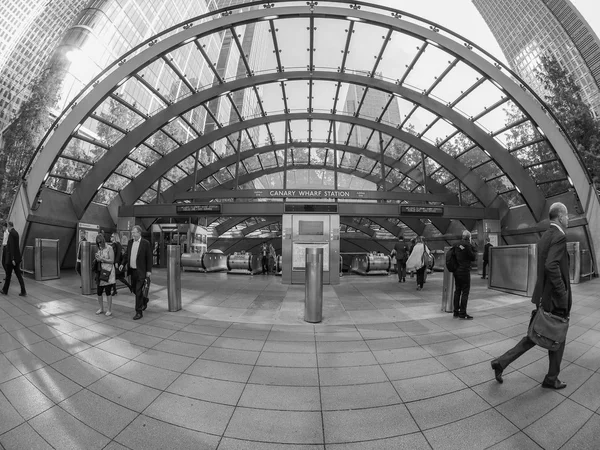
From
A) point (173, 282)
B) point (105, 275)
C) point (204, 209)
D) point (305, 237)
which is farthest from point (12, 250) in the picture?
point (305, 237)

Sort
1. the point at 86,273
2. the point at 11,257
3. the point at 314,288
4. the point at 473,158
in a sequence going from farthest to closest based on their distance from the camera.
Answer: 1. the point at 473,158
2. the point at 86,273
3. the point at 11,257
4. the point at 314,288

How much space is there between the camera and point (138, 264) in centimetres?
542

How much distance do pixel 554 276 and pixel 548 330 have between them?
54 cm

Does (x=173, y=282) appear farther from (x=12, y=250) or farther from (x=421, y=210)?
(x=421, y=210)

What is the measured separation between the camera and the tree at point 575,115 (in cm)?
1560

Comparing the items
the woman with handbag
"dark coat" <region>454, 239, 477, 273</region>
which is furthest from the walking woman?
the woman with handbag

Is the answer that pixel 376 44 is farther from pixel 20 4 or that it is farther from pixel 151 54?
pixel 20 4

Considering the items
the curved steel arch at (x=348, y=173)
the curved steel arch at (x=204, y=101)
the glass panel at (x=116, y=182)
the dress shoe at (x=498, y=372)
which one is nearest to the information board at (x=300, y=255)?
the dress shoe at (x=498, y=372)

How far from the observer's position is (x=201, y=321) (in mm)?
5137

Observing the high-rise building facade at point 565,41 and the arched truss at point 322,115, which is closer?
the arched truss at point 322,115

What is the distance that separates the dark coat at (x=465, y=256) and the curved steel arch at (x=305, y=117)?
1323 centimetres

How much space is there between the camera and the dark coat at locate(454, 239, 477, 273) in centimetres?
551

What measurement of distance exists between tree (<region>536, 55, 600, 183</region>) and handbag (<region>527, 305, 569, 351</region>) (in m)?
18.7

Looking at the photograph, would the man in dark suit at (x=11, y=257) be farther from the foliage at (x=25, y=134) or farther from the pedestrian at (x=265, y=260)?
the foliage at (x=25, y=134)
